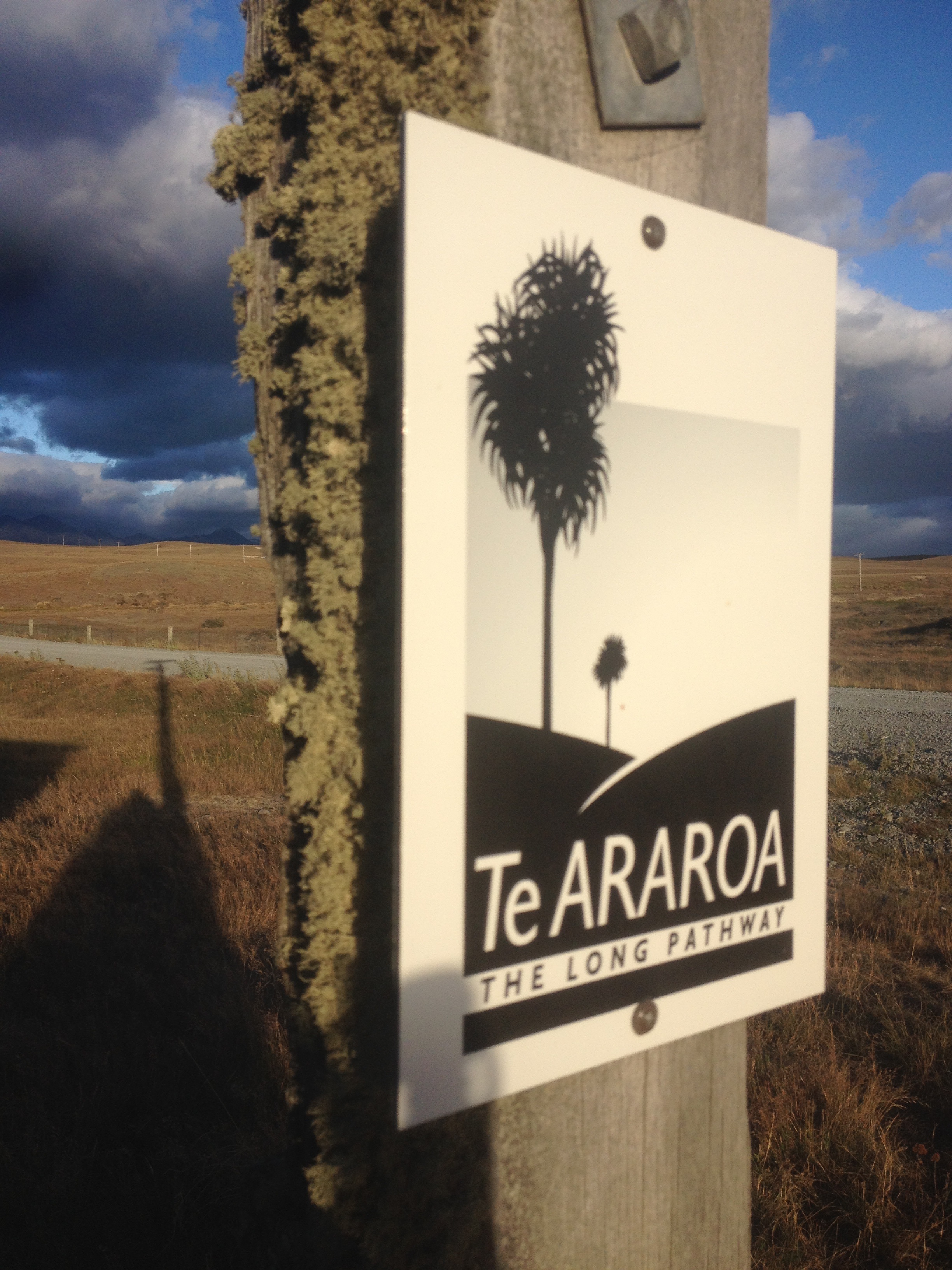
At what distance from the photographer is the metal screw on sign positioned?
127 centimetres

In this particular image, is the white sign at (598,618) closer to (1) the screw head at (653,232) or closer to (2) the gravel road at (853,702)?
(1) the screw head at (653,232)

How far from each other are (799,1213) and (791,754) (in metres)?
1.38

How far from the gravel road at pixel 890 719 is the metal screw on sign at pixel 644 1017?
922 centimetres

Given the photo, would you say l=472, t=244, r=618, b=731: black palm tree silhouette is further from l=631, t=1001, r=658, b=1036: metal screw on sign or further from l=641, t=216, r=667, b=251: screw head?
l=631, t=1001, r=658, b=1036: metal screw on sign

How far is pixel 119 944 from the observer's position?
396cm

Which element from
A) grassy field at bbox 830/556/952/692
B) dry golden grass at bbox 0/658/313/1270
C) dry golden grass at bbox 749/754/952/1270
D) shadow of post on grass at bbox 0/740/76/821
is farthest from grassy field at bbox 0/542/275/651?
dry golden grass at bbox 749/754/952/1270

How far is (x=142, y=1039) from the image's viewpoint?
3.08 meters

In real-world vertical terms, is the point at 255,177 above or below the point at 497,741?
above

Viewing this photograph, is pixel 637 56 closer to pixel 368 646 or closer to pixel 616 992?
pixel 368 646

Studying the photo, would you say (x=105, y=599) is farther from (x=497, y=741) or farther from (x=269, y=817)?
(x=497, y=741)

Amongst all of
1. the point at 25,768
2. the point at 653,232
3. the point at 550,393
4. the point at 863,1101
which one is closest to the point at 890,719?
the point at 25,768

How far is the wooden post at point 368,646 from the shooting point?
1174mm

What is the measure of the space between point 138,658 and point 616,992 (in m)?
27.1

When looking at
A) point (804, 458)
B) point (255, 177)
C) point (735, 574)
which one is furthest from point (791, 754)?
point (255, 177)
